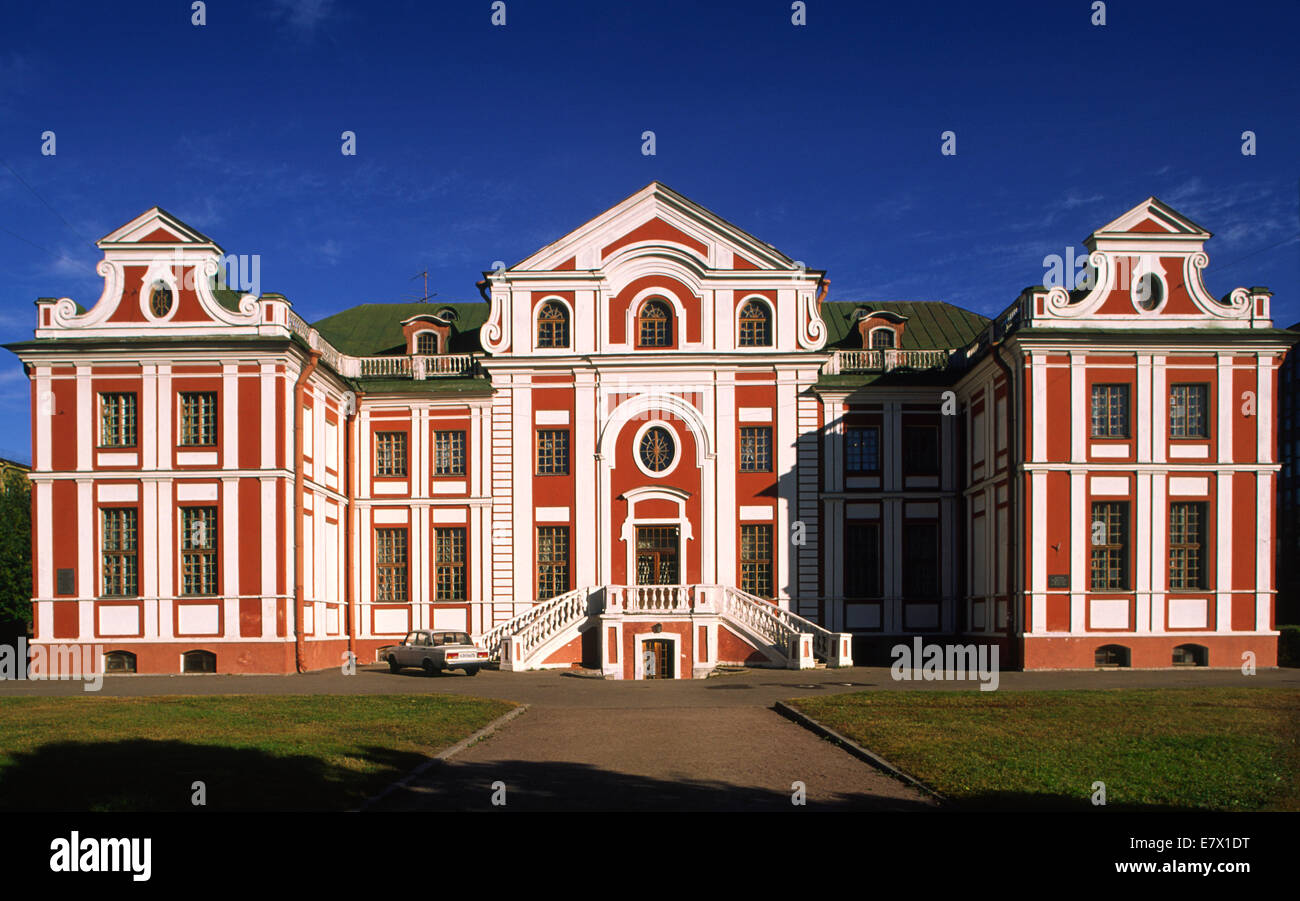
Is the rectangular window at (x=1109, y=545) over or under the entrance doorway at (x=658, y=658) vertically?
over

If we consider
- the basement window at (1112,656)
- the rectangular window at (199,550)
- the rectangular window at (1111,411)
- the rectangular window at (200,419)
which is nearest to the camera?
the basement window at (1112,656)

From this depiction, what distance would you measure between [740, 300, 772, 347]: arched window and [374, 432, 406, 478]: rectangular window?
1260 centimetres

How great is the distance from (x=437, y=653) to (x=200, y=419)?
33.0ft

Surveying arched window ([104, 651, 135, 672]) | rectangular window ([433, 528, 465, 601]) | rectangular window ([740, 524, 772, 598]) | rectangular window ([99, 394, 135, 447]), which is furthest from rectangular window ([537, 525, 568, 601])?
rectangular window ([99, 394, 135, 447])

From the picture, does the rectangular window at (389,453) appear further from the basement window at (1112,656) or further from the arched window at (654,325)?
the basement window at (1112,656)

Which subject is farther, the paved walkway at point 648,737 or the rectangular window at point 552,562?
the rectangular window at point 552,562

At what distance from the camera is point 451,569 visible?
132 feet

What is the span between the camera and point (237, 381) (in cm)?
3391

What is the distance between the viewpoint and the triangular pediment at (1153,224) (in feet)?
109

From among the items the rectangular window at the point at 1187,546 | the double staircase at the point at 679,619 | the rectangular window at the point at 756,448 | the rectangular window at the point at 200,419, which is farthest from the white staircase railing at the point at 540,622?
the rectangular window at the point at 1187,546

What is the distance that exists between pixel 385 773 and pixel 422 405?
90.0 ft

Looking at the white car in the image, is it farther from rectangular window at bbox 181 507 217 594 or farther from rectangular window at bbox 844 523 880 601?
rectangular window at bbox 844 523 880 601

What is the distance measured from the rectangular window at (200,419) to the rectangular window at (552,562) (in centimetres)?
1117
